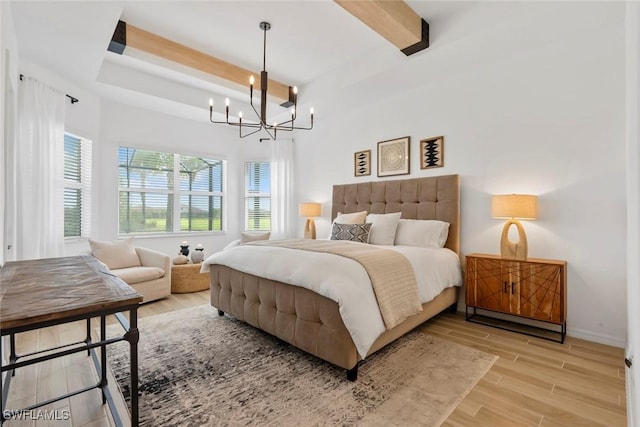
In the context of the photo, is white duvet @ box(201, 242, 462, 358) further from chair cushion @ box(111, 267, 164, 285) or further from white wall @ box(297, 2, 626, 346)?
chair cushion @ box(111, 267, 164, 285)

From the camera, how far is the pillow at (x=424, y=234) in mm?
3234

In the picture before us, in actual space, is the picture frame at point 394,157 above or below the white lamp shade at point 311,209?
above

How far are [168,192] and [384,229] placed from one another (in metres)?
3.62

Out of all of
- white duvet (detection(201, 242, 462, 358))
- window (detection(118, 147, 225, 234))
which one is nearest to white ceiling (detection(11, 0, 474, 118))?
window (detection(118, 147, 225, 234))

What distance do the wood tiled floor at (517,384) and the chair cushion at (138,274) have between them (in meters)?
0.69

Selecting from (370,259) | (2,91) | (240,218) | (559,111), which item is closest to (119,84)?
(2,91)

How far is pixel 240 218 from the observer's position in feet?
18.5

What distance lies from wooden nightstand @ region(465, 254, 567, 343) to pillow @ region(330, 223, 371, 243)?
3.56 feet

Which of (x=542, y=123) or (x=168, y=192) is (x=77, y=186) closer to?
(x=168, y=192)

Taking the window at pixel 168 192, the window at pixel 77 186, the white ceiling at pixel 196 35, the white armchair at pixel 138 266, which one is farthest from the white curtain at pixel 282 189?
the window at pixel 77 186

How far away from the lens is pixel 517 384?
6.25ft

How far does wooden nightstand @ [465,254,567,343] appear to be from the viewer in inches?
98.7

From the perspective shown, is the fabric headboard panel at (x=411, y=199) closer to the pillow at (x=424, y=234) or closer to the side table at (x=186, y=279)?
the pillow at (x=424, y=234)

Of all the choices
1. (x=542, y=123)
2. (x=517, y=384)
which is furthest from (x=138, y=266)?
(x=542, y=123)
